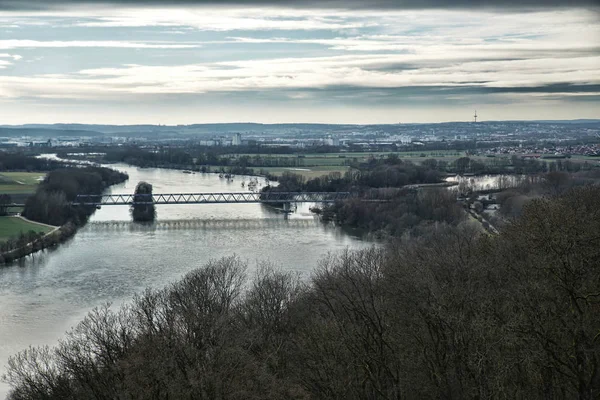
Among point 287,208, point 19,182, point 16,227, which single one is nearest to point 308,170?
point 287,208

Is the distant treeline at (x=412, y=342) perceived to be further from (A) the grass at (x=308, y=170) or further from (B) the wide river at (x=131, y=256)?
(A) the grass at (x=308, y=170)

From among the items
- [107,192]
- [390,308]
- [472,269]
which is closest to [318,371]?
[390,308]

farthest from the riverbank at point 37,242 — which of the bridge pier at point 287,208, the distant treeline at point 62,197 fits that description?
the bridge pier at point 287,208

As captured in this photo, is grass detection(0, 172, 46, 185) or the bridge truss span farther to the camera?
grass detection(0, 172, 46, 185)

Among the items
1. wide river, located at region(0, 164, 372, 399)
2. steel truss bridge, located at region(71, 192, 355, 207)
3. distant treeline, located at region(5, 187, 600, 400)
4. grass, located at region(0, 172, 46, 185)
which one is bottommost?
wide river, located at region(0, 164, 372, 399)

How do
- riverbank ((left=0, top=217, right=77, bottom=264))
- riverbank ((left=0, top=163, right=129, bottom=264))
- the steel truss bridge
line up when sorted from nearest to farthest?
riverbank ((left=0, top=217, right=77, bottom=264)) < riverbank ((left=0, top=163, right=129, bottom=264)) < the steel truss bridge

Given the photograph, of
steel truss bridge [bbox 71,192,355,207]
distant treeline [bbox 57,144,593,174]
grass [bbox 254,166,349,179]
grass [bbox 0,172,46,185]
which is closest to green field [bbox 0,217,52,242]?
steel truss bridge [bbox 71,192,355,207]

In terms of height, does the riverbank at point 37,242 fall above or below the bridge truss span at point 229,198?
below

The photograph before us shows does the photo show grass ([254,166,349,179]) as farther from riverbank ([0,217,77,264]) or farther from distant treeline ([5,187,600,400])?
distant treeline ([5,187,600,400])
